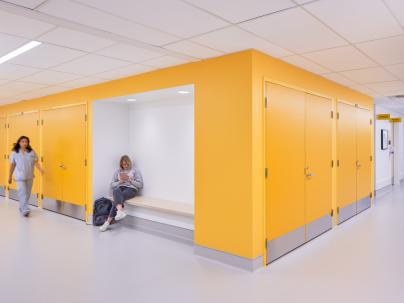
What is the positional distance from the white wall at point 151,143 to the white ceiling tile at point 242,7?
258 centimetres

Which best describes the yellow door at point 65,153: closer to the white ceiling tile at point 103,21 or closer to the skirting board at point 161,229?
the skirting board at point 161,229

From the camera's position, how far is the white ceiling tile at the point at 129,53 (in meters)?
3.22

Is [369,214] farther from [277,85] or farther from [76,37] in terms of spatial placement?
[76,37]

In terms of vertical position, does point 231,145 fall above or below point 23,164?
above

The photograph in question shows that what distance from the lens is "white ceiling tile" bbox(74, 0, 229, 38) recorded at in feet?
7.19

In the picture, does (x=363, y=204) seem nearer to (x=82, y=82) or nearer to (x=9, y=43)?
(x=82, y=82)

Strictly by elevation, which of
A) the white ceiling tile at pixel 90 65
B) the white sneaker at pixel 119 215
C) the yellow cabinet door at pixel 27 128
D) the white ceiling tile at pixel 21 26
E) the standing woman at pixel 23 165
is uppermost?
the white ceiling tile at pixel 90 65

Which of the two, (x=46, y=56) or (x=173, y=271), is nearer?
(x=173, y=271)

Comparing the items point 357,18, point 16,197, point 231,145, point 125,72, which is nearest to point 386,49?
point 357,18

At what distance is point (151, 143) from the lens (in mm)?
5512

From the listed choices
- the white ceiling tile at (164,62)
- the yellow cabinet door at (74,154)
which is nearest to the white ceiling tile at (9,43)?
the white ceiling tile at (164,62)

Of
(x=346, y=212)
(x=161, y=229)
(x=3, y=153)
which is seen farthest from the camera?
(x=3, y=153)

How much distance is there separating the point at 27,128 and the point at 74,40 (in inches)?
188

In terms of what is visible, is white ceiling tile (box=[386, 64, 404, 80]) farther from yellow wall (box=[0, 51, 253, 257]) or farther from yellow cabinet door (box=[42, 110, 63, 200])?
yellow cabinet door (box=[42, 110, 63, 200])
